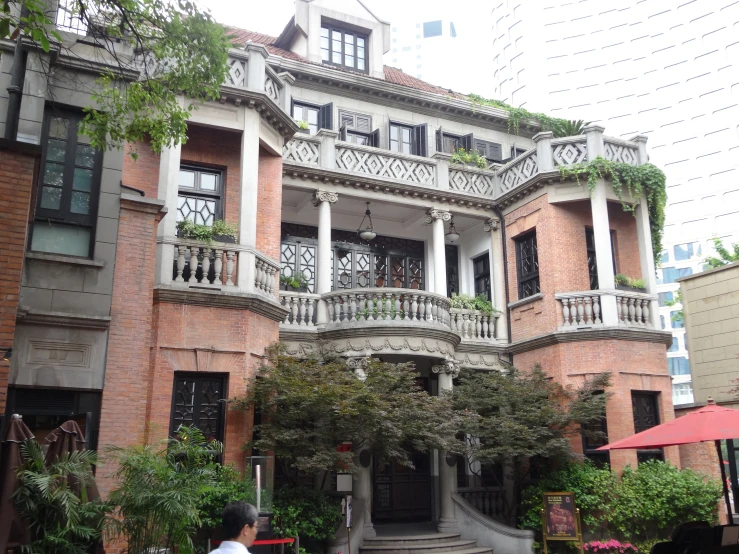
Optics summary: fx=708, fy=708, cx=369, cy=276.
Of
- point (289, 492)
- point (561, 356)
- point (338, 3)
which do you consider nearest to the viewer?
point (289, 492)

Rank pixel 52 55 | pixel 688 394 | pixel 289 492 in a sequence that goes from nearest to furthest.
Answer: pixel 52 55 < pixel 289 492 < pixel 688 394

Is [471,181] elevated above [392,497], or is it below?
above

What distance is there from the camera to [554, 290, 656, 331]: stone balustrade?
59.8 feet

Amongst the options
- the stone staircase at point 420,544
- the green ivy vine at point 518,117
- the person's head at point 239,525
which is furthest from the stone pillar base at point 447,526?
the person's head at point 239,525

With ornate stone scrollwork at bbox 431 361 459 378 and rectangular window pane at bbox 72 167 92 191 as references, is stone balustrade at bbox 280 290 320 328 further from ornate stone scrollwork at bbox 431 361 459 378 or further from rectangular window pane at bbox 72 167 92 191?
rectangular window pane at bbox 72 167 92 191

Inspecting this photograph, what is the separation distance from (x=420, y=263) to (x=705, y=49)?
72.0 m

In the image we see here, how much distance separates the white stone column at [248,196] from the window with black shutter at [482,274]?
8769 mm

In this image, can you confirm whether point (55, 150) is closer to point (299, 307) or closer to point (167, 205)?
point (167, 205)

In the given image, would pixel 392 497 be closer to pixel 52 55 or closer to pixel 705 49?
pixel 52 55

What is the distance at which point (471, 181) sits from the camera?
21281 mm

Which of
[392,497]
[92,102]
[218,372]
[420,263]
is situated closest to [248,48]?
[92,102]

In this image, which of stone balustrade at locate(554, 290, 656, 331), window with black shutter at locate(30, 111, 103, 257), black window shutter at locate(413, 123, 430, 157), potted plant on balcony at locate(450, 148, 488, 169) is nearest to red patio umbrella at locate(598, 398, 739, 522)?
stone balustrade at locate(554, 290, 656, 331)

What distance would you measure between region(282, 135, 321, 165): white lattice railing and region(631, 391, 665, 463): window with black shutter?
10352 millimetres

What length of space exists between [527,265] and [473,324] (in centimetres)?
236
